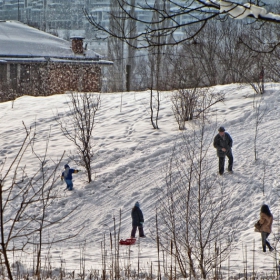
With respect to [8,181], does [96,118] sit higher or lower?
higher

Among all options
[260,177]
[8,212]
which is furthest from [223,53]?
[8,212]

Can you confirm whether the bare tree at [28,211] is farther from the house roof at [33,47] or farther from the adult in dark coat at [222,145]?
the house roof at [33,47]

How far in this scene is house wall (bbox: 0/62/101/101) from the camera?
33.8 metres

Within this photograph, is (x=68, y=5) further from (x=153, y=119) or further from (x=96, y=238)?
(x=96, y=238)

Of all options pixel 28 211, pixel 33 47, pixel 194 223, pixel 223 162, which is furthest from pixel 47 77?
pixel 194 223

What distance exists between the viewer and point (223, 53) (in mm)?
39750

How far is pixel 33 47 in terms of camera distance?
3672cm

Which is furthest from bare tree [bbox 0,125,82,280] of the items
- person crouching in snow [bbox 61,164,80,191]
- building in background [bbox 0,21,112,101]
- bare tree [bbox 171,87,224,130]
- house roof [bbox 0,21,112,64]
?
house roof [bbox 0,21,112,64]

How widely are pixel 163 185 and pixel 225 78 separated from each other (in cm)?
2095

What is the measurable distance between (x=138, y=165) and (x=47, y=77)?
17.8m

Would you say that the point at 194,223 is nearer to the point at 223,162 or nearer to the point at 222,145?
the point at 222,145

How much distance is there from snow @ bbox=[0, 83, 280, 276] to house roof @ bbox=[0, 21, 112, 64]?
34.3 ft

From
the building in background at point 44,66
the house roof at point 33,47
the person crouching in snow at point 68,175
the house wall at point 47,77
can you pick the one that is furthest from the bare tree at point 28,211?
the house roof at point 33,47

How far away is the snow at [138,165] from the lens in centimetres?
1371
